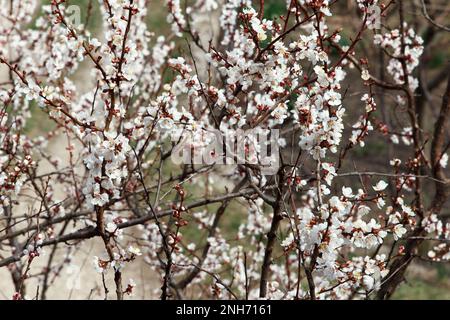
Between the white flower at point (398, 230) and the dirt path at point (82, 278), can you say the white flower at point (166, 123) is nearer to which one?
the white flower at point (398, 230)

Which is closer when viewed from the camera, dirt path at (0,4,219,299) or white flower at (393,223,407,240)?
white flower at (393,223,407,240)

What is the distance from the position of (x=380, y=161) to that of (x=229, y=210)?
11.8ft

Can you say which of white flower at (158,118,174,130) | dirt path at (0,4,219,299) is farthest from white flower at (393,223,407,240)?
dirt path at (0,4,219,299)

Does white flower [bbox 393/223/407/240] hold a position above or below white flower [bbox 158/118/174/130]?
below

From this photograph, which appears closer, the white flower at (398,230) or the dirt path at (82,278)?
the white flower at (398,230)

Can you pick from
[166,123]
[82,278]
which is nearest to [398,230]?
[166,123]

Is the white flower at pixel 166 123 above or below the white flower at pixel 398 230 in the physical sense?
above

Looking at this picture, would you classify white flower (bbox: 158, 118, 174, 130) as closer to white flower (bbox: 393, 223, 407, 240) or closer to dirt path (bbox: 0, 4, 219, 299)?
white flower (bbox: 393, 223, 407, 240)

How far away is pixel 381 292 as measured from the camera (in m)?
3.98

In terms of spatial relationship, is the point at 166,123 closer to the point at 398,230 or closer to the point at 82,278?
the point at 398,230

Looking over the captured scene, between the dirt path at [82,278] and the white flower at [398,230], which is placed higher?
the dirt path at [82,278]

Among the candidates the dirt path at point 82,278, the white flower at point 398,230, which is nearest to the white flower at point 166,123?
the white flower at point 398,230
